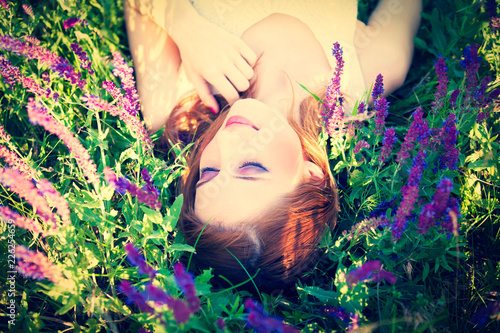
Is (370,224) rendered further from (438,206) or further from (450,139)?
(450,139)

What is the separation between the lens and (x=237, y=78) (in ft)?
7.50

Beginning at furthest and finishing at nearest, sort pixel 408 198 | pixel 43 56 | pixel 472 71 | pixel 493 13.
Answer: pixel 493 13 < pixel 472 71 < pixel 43 56 < pixel 408 198

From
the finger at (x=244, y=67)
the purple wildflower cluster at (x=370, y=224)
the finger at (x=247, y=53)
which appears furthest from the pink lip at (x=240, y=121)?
the purple wildflower cluster at (x=370, y=224)

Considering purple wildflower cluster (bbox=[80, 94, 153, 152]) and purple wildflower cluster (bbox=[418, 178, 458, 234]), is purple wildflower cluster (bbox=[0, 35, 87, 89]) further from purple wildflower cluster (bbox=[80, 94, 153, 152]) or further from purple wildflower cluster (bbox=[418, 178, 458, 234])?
purple wildflower cluster (bbox=[418, 178, 458, 234])

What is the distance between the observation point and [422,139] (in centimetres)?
168

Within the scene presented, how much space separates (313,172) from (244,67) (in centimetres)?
96

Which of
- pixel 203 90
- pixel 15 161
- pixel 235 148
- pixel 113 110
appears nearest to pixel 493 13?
pixel 235 148

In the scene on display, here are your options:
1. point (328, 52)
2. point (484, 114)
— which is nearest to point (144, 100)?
point (328, 52)

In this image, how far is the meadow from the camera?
137 cm

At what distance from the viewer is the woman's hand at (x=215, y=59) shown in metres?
2.29

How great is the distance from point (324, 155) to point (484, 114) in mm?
1056

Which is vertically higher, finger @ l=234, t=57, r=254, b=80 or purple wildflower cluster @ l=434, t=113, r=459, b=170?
finger @ l=234, t=57, r=254, b=80

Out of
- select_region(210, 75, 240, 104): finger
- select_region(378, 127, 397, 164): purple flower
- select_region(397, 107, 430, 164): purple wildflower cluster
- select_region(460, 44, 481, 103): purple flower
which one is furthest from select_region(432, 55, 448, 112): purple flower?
select_region(210, 75, 240, 104): finger

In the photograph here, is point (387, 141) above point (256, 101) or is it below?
below
